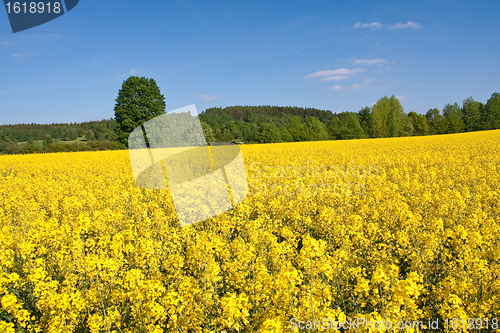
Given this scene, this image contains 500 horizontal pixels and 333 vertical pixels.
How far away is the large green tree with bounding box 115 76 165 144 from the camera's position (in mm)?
38625

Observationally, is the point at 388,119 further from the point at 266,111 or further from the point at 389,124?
the point at 266,111

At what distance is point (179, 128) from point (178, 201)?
26922 mm

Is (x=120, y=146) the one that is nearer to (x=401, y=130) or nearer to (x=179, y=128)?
(x=179, y=128)

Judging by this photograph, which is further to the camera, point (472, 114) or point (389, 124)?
point (472, 114)

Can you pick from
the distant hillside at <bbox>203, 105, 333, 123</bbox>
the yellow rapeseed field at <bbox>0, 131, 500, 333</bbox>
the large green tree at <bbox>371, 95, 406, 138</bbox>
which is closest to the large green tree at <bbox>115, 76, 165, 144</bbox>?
the yellow rapeseed field at <bbox>0, 131, 500, 333</bbox>

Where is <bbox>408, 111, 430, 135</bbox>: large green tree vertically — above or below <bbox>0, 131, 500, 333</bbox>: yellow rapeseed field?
above

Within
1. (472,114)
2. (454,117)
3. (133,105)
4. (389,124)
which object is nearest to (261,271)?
(133,105)

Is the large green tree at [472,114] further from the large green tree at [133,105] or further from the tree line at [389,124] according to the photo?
the large green tree at [133,105]

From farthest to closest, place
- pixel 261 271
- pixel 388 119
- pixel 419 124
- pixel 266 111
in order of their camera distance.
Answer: pixel 266 111 < pixel 419 124 < pixel 388 119 < pixel 261 271

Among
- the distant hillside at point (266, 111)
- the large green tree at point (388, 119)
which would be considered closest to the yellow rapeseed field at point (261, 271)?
the large green tree at point (388, 119)

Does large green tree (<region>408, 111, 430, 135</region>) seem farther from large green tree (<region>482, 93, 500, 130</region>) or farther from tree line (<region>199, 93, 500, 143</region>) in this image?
large green tree (<region>482, 93, 500, 130</region>)

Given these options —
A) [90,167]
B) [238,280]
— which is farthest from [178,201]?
[90,167]

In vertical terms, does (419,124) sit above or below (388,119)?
below

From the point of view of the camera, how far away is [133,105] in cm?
3891
